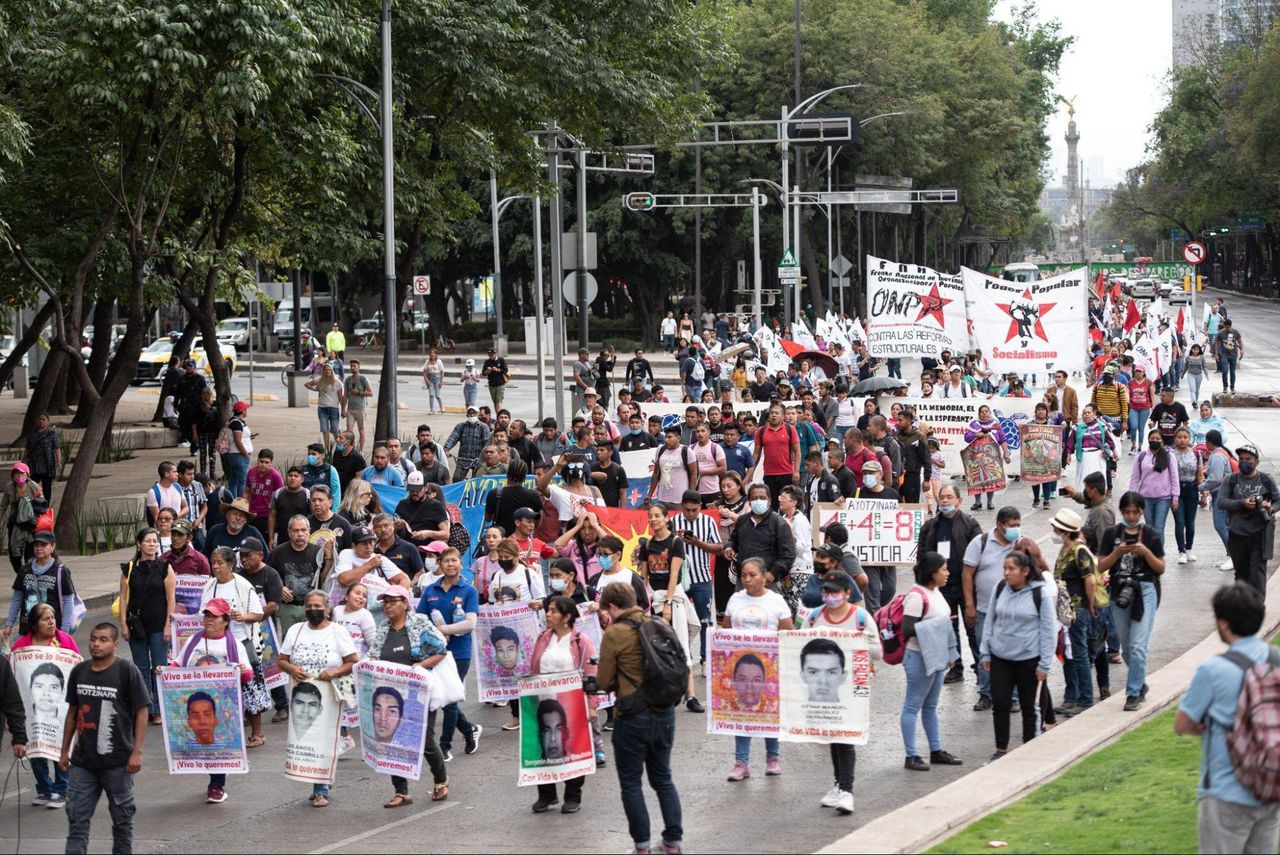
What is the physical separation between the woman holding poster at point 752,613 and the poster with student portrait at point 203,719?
122 inches

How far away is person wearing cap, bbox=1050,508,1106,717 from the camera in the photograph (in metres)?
12.2

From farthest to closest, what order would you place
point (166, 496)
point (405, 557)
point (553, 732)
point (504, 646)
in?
point (166, 496), point (405, 557), point (504, 646), point (553, 732)

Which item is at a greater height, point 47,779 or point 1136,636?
point 1136,636

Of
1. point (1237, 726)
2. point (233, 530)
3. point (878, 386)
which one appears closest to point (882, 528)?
point (233, 530)

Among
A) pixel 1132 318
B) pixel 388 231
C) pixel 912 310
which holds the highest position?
pixel 388 231

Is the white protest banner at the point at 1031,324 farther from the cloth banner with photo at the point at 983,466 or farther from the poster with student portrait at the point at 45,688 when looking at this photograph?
the poster with student portrait at the point at 45,688

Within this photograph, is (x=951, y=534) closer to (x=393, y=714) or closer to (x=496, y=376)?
(x=393, y=714)

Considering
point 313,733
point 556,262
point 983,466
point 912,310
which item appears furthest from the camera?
point 556,262

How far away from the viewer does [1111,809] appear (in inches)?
374

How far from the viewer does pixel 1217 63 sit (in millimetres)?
101562

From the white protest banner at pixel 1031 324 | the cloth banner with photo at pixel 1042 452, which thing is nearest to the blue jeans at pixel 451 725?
the cloth banner with photo at pixel 1042 452

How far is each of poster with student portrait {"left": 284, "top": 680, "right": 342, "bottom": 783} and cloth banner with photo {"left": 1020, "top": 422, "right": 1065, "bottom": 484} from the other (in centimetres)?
1439

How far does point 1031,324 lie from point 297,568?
14779 millimetres

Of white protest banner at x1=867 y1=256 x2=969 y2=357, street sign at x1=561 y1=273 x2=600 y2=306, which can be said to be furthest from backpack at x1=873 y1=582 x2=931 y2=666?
street sign at x1=561 y1=273 x2=600 y2=306
